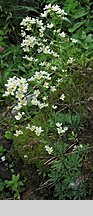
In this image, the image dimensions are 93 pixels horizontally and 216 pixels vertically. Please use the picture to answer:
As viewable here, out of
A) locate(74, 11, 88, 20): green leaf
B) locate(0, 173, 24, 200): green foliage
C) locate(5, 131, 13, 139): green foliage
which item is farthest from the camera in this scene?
locate(74, 11, 88, 20): green leaf

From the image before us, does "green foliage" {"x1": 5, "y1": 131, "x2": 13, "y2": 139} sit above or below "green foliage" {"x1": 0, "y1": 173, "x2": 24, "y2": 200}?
above

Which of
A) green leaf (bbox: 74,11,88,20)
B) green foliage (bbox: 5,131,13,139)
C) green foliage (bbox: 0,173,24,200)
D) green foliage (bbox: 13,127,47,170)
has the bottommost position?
green foliage (bbox: 0,173,24,200)

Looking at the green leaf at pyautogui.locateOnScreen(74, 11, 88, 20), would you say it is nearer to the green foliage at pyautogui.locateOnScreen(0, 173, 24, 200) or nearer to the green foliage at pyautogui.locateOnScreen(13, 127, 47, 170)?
the green foliage at pyautogui.locateOnScreen(13, 127, 47, 170)

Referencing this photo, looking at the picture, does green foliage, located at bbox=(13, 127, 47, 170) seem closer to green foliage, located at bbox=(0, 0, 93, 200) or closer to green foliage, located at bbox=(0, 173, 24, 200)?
green foliage, located at bbox=(0, 0, 93, 200)

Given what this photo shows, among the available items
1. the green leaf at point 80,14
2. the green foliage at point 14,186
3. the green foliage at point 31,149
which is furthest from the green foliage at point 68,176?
the green leaf at point 80,14

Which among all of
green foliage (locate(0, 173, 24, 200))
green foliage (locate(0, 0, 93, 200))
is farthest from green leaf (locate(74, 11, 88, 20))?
green foliage (locate(0, 173, 24, 200))

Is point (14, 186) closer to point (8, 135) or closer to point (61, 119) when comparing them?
point (8, 135)

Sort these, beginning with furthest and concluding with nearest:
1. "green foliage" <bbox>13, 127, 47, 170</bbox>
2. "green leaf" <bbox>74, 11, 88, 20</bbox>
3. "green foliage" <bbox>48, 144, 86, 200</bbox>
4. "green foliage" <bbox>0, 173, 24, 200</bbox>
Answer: "green leaf" <bbox>74, 11, 88, 20</bbox> → "green foliage" <bbox>0, 173, 24, 200</bbox> → "green foliage" <bbox>13, 127, 47, 170</bbox> → "green foliage" <bbox>48, 144, 86, 200</bbox>

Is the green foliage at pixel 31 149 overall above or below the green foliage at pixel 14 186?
above

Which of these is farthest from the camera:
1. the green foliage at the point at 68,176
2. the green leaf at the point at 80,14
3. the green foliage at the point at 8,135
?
the green leaf at the point at 80,14

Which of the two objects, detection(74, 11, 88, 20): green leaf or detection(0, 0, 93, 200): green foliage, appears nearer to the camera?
detection(0, 0, 93, 200): green foliage

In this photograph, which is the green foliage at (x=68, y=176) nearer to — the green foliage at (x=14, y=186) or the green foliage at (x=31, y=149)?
the green foliage at (x=31, y=149)
